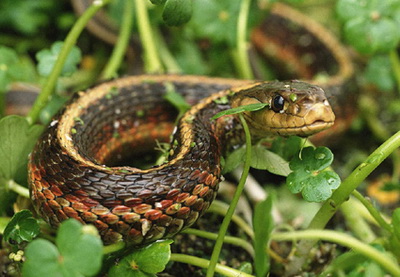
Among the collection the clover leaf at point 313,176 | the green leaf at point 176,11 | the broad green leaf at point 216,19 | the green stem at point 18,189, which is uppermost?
the green leaf at point 176,11

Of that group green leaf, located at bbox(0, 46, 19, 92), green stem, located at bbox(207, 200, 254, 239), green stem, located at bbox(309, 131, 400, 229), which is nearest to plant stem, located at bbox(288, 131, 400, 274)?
green stem, located at bbox(309, 131, 400, 229)

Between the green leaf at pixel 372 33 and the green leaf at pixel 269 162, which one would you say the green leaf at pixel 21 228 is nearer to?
the green leaf at pixel 269 162

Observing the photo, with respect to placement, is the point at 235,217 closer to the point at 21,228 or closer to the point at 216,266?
the point at 216,266

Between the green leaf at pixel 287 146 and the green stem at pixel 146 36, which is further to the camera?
the green stem at pixel 146 36

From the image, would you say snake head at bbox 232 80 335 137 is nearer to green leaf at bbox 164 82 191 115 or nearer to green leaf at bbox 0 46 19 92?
green leaf at bbox 164 82 191 115

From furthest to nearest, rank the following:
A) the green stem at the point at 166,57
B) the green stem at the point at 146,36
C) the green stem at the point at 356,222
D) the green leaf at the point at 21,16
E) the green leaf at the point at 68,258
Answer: the green leaf at the point at 21,16 → the green stem at the point at 166,57 → the green stem at the point at 146,36 → the green stem at the point at 356,222 → the green leaf at the point at 68,258

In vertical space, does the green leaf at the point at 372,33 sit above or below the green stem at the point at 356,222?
above

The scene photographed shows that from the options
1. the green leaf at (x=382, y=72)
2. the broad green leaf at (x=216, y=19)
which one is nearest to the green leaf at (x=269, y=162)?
the broad green leaf at (x=216, y=19)

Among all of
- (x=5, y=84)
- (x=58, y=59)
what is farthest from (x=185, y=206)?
(x=5, y=84)

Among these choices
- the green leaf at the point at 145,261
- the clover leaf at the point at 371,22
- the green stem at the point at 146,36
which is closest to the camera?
the green leaf at the point at 145,261
